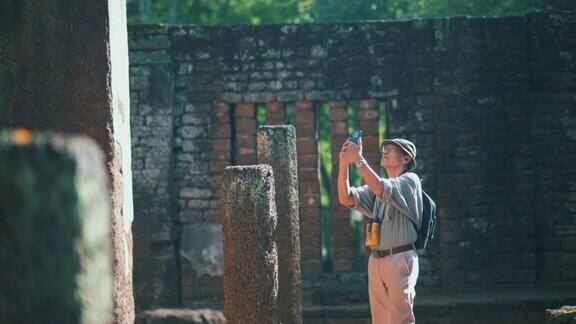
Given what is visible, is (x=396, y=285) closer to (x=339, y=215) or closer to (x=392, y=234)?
(x=392, y=234)

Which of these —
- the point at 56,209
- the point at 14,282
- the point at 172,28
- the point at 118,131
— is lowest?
the point at 14,282

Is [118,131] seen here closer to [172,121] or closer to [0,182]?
[0,182]

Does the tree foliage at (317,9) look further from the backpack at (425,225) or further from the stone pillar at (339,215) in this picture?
the backpack at (425,225)

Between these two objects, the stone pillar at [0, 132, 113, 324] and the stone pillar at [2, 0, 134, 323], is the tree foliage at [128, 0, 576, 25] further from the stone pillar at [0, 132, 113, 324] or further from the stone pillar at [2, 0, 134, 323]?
the stone pillar at [0, 132, 113, 324]

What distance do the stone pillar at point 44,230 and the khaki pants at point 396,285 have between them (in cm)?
429

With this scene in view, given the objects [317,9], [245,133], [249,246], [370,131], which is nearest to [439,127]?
[370,131]

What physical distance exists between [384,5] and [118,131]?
12.8m

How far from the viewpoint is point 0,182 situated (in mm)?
2145

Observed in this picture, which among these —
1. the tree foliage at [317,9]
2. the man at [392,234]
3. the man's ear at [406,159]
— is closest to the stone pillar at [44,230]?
the man at [392,234]

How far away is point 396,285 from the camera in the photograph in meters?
6.30

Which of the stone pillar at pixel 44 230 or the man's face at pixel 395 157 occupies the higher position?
the man's face at pixel 395 157

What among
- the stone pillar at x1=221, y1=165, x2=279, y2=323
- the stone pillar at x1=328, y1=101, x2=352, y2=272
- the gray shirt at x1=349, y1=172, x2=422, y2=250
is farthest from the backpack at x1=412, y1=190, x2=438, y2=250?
the stone pillar at x1=328, y1=101, x2=352, y2=272

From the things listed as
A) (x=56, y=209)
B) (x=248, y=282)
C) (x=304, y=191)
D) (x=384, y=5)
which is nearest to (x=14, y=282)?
(x=56, y=209)

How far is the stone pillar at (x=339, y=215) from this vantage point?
385 inches
